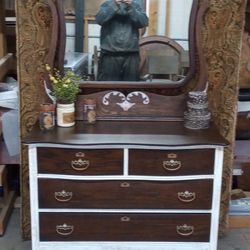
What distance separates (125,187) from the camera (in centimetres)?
207

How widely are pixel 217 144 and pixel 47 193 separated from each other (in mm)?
779

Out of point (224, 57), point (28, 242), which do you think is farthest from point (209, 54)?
point (28, 242)

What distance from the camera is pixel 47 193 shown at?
6.82 feet

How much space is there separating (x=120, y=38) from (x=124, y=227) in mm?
893

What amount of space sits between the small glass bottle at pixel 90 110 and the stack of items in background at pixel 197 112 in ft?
1.46

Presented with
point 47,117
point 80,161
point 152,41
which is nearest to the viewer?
point 80,161

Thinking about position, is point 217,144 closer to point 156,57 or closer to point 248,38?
point 156,57

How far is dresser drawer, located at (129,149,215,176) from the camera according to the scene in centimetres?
203

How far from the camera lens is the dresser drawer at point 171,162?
2029 mm

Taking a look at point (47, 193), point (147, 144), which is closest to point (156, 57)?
point (147, 144)

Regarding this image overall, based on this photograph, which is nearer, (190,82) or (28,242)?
(190,82)

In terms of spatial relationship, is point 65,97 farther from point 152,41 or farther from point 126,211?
point 126,211

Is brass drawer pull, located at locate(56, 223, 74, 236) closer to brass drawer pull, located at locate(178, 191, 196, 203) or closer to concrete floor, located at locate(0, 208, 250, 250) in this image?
concrete floor, located at locate(0, 208, 250, 250)

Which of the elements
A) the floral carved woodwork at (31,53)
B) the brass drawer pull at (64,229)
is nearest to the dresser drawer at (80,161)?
the brass drawer pull at (64,229)
